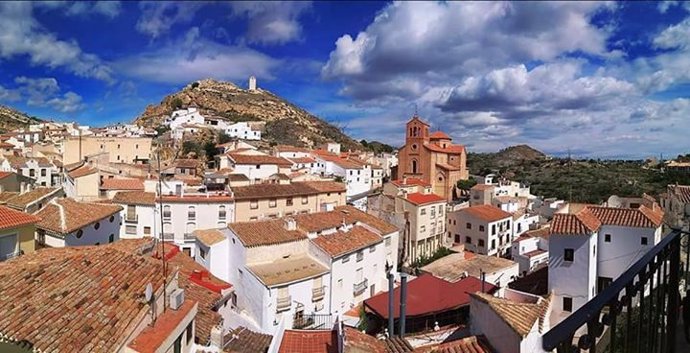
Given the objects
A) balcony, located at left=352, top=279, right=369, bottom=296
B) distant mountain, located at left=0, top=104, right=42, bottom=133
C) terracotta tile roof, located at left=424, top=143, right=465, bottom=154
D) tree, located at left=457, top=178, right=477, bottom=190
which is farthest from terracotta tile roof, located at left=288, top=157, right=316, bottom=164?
distant mountain, located at left=0, top=104, right=42, bottom=133

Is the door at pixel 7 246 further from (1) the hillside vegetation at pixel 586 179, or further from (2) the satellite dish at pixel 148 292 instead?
(1) the hillside vegetation at pixel 586 179

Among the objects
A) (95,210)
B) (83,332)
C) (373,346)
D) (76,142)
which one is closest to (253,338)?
(373,346)

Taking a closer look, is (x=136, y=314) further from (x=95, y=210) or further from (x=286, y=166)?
(x=286, y=166)

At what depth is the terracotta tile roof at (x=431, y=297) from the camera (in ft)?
48.0

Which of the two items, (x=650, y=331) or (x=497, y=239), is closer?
(x=650, y=331)

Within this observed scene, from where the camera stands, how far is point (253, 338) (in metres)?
13.9

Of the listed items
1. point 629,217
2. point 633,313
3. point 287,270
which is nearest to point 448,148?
point 629,217

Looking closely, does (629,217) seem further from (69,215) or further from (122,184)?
(122,184)

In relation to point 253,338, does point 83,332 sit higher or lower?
higher

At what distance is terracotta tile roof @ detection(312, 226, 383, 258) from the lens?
64.5ft

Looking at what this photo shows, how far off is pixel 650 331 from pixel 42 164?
138 feet

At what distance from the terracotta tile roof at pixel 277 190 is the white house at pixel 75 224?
25.5ft

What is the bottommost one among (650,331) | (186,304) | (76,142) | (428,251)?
(428,251)

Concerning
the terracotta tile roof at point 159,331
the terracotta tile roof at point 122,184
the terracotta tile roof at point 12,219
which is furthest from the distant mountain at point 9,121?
the terracotta tile roof at point 159,331
